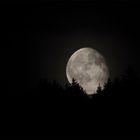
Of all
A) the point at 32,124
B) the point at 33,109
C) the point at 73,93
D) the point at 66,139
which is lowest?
the point at 66,139

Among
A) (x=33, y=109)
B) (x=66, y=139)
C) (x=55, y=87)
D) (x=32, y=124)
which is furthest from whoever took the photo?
(x=55, y=87)

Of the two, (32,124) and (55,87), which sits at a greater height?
(55,87)

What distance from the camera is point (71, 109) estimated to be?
13172 millimetres

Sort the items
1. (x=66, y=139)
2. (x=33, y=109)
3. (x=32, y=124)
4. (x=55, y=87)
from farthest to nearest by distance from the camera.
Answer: (x=55, y=87)
(x=33, y=109)
(x=32, y=124)
(x=66, y=139)

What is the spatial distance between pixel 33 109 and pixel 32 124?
96 centimetres

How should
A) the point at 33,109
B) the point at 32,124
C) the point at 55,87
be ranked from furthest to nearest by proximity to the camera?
the point at 55,87
the point at 33,109
the point at 32,124

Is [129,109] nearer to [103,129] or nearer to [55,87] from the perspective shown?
[103,129]

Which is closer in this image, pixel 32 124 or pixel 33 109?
pixel 32 124

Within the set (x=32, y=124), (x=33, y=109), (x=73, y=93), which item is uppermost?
(x=73, y=93)

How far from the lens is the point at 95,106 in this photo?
13055 mm

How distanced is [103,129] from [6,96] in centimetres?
529

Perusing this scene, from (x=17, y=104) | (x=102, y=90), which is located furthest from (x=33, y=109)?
(x=102, y=90)

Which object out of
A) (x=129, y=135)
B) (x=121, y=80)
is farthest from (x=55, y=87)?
(x=129, y=135)

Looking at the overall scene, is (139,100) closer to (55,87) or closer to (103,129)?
Answer: (103,129)
